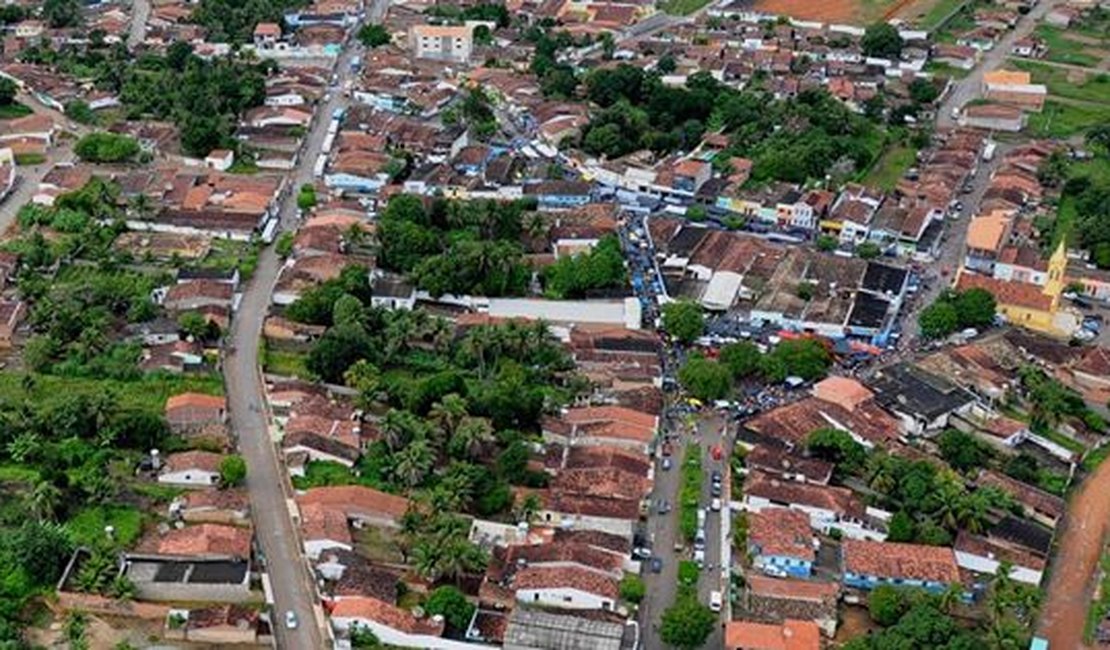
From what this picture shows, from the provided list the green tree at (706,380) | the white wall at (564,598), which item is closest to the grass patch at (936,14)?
the green tree at (706,380)

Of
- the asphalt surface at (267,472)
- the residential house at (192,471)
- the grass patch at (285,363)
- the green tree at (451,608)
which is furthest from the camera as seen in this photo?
the grass patch at (285,363)

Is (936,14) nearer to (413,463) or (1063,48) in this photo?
(1063,48)

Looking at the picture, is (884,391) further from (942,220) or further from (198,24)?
(198,24)

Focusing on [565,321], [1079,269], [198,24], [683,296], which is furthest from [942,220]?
[198,24]

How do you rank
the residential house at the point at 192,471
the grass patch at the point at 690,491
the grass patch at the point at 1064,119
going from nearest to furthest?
the grass patch at the point at 690,491 < the residential house at the point at 192,471 < the grass patch at the point at 1064,119

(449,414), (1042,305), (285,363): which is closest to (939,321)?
(1042,305)

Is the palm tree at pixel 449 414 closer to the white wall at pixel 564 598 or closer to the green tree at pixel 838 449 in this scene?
the white wall at pixel 564 598
